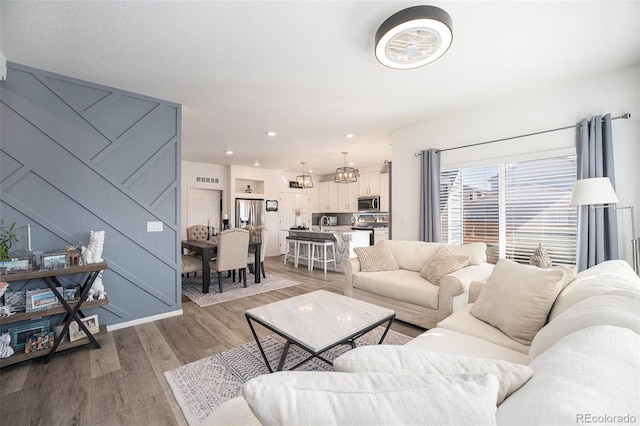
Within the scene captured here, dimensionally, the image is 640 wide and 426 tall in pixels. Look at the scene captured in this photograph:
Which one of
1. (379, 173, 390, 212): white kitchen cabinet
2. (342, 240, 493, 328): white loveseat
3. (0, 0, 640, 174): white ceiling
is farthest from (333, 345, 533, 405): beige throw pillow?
(379, 173, 390, 212): white kitchen cabinet

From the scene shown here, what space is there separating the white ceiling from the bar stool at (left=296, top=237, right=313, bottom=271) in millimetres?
3123

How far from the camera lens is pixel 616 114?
8.57 ft

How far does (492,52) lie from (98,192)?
13.4 feet

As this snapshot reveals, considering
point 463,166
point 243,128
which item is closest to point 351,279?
point 463,166

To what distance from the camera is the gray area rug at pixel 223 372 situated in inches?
68.6

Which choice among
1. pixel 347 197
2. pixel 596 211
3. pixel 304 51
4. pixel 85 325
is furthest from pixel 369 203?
pixel 85 325

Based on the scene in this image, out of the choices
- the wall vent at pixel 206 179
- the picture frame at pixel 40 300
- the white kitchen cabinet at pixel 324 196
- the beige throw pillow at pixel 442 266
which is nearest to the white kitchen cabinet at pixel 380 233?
the white kitchen cabinet at pixel 324 196

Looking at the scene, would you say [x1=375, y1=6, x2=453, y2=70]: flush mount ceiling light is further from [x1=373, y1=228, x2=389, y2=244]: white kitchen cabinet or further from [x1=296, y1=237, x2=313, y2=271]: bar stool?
[x1=373, y1=228, x2=389, y2=244]: white kitchen cabinet

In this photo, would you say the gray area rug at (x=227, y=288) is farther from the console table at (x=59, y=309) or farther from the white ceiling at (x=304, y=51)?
the white ceiling at (x=304, y=51)

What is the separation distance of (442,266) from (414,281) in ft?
1.12

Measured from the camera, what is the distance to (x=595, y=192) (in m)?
2.22

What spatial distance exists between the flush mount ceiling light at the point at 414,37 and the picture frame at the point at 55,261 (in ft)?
10.6

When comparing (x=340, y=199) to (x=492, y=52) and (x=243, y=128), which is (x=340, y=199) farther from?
(x=492, y=52)

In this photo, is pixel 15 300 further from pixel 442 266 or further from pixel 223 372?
pixel 442 266
